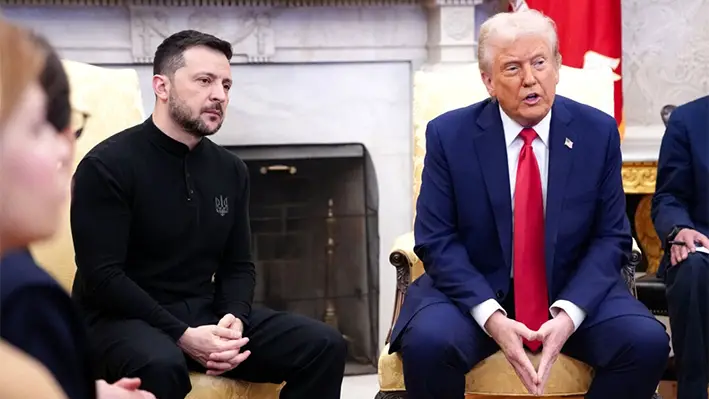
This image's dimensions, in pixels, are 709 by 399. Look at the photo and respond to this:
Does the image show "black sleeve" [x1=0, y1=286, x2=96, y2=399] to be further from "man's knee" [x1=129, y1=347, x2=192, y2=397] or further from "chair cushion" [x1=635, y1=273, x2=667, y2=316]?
Answer: "chair cushion" [x1=635, y1=273, x2=667, y2=316]

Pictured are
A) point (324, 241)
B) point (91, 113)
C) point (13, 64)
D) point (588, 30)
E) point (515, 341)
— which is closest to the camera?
point (13, 64)

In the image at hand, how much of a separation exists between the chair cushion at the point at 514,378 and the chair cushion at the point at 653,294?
1.19 m

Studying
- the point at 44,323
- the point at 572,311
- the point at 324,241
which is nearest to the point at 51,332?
the point at 44,323

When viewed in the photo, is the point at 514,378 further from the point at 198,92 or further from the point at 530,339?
the point at 198,92

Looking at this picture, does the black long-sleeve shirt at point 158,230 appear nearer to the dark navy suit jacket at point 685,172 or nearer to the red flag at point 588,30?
the dark navy suit jacket at point 685,172

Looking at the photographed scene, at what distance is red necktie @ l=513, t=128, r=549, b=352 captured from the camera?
241 cm

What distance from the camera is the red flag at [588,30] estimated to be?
3852 millimetres

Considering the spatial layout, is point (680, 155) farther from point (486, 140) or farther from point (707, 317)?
point (486, 140)

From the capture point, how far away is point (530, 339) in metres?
2.28

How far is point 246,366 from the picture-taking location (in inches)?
93.1

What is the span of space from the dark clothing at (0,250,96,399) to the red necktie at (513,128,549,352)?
1.39 m

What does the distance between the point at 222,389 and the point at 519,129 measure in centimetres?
97

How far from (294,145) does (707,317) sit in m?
1.87

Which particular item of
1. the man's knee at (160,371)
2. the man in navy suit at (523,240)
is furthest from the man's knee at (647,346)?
the man's knee at (160,371)
